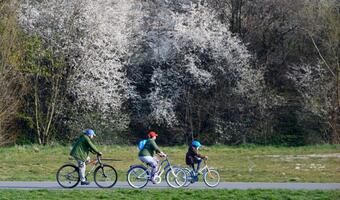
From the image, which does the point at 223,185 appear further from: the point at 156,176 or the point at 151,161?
the point at 151,161

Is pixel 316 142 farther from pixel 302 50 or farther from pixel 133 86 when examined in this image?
pixel 133 86

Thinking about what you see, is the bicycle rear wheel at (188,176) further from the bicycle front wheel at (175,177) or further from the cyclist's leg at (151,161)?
the cyclist's leg at (151,161)

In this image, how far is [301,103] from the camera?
44938mm

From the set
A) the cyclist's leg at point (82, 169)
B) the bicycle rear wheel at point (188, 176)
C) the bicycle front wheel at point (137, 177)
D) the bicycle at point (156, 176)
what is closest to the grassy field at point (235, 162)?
the bicycle rear wheel at point (188, 176)

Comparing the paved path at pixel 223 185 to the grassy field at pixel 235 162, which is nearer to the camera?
the paved path at pixel 223 185

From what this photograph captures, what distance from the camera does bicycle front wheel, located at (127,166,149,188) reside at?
72.7ft

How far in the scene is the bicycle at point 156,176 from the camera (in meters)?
22.2

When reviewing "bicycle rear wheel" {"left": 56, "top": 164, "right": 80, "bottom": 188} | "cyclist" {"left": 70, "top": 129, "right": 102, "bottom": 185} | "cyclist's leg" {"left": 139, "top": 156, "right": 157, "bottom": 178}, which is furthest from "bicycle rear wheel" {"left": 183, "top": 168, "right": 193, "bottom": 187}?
"bicycle rear wheel" {"left": 56, "top": 164, "right": 80, "bottom": 188}

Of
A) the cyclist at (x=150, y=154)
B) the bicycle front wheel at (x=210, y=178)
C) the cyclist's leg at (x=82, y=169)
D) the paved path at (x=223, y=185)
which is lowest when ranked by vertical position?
the paved path at (x=223, y=185)

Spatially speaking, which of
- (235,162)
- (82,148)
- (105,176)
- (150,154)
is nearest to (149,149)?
(150,154)

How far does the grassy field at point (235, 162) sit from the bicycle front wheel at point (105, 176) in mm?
2896

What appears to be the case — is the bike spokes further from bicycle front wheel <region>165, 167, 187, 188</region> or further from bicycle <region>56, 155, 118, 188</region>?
bicycle front wheel <region>165, 167, 187, 188</region>

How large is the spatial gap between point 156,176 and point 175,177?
646 mm

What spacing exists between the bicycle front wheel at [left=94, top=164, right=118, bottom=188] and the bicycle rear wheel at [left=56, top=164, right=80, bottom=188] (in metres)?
0.64
